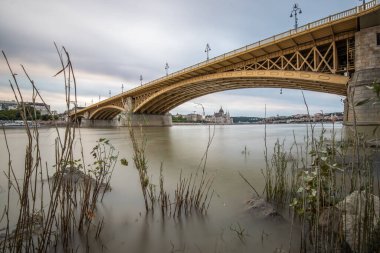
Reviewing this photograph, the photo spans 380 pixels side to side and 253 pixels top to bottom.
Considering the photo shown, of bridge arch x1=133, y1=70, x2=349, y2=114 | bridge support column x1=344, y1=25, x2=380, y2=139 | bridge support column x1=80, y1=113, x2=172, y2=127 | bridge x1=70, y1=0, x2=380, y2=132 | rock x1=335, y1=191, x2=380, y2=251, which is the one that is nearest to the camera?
rock x1=335, y1=191, x2=380, y2=251

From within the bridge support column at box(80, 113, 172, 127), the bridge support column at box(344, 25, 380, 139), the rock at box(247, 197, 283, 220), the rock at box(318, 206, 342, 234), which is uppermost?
the bridge support column at box(344, 25, 380, 139)

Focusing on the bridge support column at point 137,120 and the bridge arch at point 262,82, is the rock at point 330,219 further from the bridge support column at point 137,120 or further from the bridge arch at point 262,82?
the bridge support column at point 137,120

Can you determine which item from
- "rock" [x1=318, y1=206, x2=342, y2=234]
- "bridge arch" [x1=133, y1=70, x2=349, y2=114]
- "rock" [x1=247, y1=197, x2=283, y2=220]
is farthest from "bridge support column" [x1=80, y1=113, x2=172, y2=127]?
"rock" [x1=318, y1=206, x2=342, y2=234]

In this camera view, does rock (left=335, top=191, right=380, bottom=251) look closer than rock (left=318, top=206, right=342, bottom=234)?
Yes

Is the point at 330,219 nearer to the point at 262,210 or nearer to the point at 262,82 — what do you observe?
the point at 262,210

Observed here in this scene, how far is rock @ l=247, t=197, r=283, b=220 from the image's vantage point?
3041 millimetres

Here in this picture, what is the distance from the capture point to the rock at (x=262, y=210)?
304 cm

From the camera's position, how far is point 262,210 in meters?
3.15

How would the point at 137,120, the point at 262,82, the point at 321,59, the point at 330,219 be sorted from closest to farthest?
the point at 330,219 → the point at 321,59 → the point at 262,82 → the point at 137,120

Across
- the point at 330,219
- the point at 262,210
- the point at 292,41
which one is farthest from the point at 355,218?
the point at 292,41

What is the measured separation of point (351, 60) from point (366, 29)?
316cm

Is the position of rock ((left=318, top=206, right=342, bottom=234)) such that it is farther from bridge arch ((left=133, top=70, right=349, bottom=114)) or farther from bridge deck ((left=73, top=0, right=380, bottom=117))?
bridge deck ((left=73, top=0, right=380, bottom=117))

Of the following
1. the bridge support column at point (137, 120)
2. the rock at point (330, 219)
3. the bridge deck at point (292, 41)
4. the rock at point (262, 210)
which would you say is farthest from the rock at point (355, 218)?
the bridge support column at point (137, 120)

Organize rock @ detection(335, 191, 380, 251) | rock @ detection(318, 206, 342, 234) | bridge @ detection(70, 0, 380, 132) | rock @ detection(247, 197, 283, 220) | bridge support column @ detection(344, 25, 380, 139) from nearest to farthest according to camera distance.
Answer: rock @ detection(335, 191, 380, 251) → rock @ detection(318, 206, 342, 234) → rock @ detection(247, 197, 283, 220) → bridge support column @ detection(344, 25, 380, 139) → bridge @ detection(70, 0, 380, 132)
